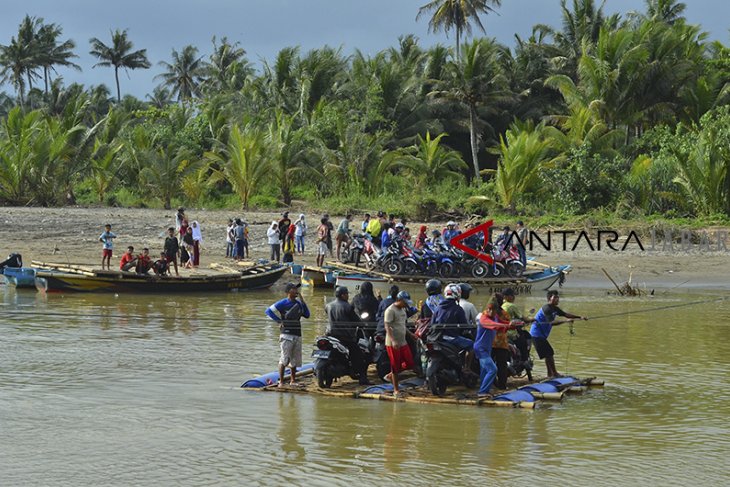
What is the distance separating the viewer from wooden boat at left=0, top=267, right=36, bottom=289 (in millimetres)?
25047

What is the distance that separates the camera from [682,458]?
391 inches

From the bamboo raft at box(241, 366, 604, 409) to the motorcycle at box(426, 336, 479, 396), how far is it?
14 centimetres

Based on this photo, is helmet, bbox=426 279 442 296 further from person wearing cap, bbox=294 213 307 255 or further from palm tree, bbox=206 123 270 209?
palm tree, bbox=206 123 270 209

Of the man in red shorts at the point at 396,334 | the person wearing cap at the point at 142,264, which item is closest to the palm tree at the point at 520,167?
the person wearing cap at the point at 142,264

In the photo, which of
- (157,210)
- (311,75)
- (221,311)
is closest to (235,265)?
(221,311)

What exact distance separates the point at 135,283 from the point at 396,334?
1355 cm

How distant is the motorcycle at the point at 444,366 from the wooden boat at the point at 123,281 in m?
13.2

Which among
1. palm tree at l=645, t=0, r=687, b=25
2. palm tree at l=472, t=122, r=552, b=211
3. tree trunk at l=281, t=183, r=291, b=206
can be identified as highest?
palm tree at l=645, t=0, r=687, b=25

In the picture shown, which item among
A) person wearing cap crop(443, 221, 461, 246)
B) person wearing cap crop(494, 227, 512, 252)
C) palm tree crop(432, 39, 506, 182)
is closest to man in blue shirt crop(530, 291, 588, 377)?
person wearing cap crop(443, 221, 461, 246)

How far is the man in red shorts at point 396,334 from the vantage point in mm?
12164

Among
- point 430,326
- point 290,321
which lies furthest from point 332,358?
point 430,326

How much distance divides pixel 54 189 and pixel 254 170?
8.01m

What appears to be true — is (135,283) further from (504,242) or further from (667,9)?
(667,9)

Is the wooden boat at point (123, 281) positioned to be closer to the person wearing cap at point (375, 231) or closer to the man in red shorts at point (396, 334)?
the person wearing cap at point (375, 231)
